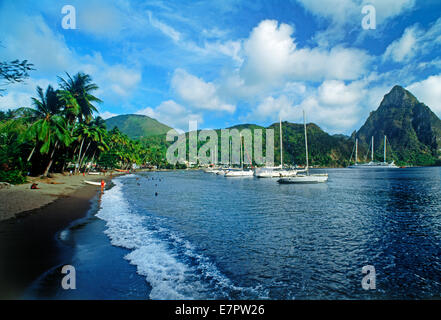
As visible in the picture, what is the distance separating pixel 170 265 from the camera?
8.77 m

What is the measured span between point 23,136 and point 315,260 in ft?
143

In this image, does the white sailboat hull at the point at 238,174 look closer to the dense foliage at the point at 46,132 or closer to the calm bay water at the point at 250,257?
the dense foliage at the point at 46,132

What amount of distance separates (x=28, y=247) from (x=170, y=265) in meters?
6.29

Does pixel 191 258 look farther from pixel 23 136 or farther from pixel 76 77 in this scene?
pixel 76 77

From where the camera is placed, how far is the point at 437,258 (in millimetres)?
9555

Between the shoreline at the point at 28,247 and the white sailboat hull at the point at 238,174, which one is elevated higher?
A: the white sailboat hull at the point at 238,174

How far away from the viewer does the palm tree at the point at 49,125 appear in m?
34.5

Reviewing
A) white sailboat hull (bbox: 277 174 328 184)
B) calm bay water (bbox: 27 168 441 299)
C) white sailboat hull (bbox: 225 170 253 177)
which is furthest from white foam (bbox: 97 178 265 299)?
white sailboat hull (bbox: 225 170 253 177)

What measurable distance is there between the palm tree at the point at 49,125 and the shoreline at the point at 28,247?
24060 millimetres

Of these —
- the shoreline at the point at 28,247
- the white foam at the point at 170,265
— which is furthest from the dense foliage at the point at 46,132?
the white foam at the point at 170,265

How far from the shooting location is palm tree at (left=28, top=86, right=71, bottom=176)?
3453 cm

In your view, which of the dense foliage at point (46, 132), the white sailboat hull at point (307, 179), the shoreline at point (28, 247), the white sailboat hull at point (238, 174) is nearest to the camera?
the shoreline at point (28, 247)

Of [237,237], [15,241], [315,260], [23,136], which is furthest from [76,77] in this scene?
[315,260]

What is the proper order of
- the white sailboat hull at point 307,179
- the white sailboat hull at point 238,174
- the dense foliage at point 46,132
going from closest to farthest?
the dense foliage at point 46,132 → the white sailboat hull at point 307,179 → the white sailboat hull at point 238,174
